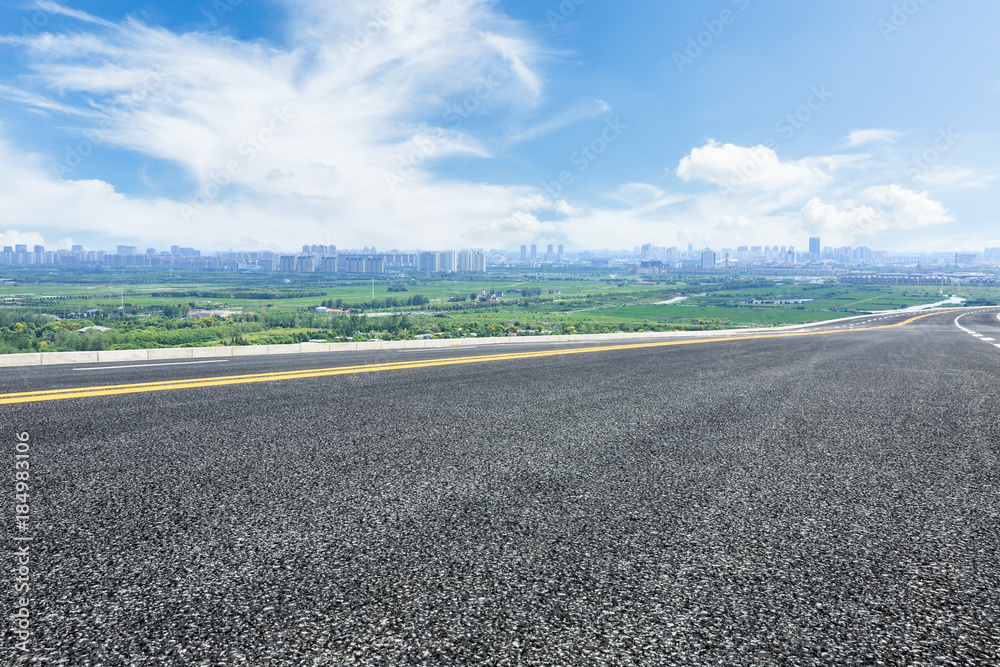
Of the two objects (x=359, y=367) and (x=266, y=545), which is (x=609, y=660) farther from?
(x=359, y=367)

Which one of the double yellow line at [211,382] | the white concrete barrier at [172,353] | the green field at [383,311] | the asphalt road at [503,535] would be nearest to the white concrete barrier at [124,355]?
the white concrete barrier at [172,353]

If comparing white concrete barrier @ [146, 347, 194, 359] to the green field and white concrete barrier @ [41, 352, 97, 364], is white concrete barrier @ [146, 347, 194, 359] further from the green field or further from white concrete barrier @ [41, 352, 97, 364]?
the green field

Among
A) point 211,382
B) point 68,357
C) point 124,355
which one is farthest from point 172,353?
point 211,382

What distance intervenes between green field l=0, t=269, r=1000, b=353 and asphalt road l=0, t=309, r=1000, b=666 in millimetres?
31619

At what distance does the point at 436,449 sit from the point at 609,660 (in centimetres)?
237

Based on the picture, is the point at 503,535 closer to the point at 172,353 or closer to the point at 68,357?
the point at 172,353

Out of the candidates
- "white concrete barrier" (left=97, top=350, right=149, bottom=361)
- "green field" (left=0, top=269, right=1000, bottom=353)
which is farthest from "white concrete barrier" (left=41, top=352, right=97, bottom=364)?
"green field" (left=0, top=269, right=1000, bottom=353)

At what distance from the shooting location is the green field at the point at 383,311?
140ft

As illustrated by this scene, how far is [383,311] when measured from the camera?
8406cm

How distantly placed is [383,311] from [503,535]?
84007 millimetres

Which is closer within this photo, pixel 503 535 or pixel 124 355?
pixel 503 535

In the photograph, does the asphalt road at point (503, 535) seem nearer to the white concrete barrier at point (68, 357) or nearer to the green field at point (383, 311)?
the white concrete barrier at point (68, 357)

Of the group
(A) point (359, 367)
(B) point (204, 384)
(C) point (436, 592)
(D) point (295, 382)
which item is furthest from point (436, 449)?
(A) point (359, 367)

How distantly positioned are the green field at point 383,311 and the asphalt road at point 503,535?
3162 centimetres
